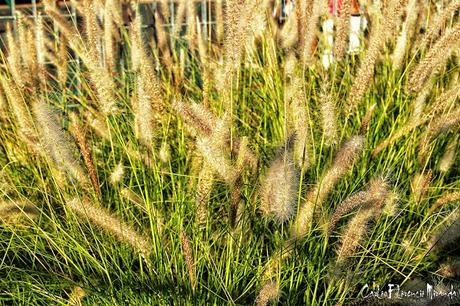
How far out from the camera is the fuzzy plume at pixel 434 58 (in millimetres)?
2549

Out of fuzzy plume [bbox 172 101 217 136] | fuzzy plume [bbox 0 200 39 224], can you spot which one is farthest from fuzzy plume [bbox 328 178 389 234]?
fuzzy plume [bbox 0 200 39 224]

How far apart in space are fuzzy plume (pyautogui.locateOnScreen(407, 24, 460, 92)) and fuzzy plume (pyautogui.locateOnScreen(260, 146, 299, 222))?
2.56 ft

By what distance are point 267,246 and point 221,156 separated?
21.0 inches

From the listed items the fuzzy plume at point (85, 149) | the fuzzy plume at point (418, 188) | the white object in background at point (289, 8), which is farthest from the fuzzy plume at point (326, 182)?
the white object in background at point (289, 8)

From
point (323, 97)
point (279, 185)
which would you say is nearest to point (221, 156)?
point (279, 185)

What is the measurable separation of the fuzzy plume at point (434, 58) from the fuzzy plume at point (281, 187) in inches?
30.7

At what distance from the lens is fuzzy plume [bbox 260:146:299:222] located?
198cm

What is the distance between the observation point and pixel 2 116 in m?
3.07

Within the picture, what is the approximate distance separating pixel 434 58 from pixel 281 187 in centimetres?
87

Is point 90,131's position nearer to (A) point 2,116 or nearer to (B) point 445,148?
(A) point 2,116

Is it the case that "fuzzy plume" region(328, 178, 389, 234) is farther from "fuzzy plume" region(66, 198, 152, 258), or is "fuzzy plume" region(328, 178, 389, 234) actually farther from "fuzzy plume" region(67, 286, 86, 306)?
"fuzzy plume" region(67, 286, 86, 306)

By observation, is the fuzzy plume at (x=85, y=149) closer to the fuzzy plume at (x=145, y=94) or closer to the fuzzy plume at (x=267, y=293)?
the fuzzy plume at (x=145, y=94)

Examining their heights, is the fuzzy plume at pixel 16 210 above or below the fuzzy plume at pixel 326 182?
below

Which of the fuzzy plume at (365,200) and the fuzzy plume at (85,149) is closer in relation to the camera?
the fuzzy plume at (365,200)
